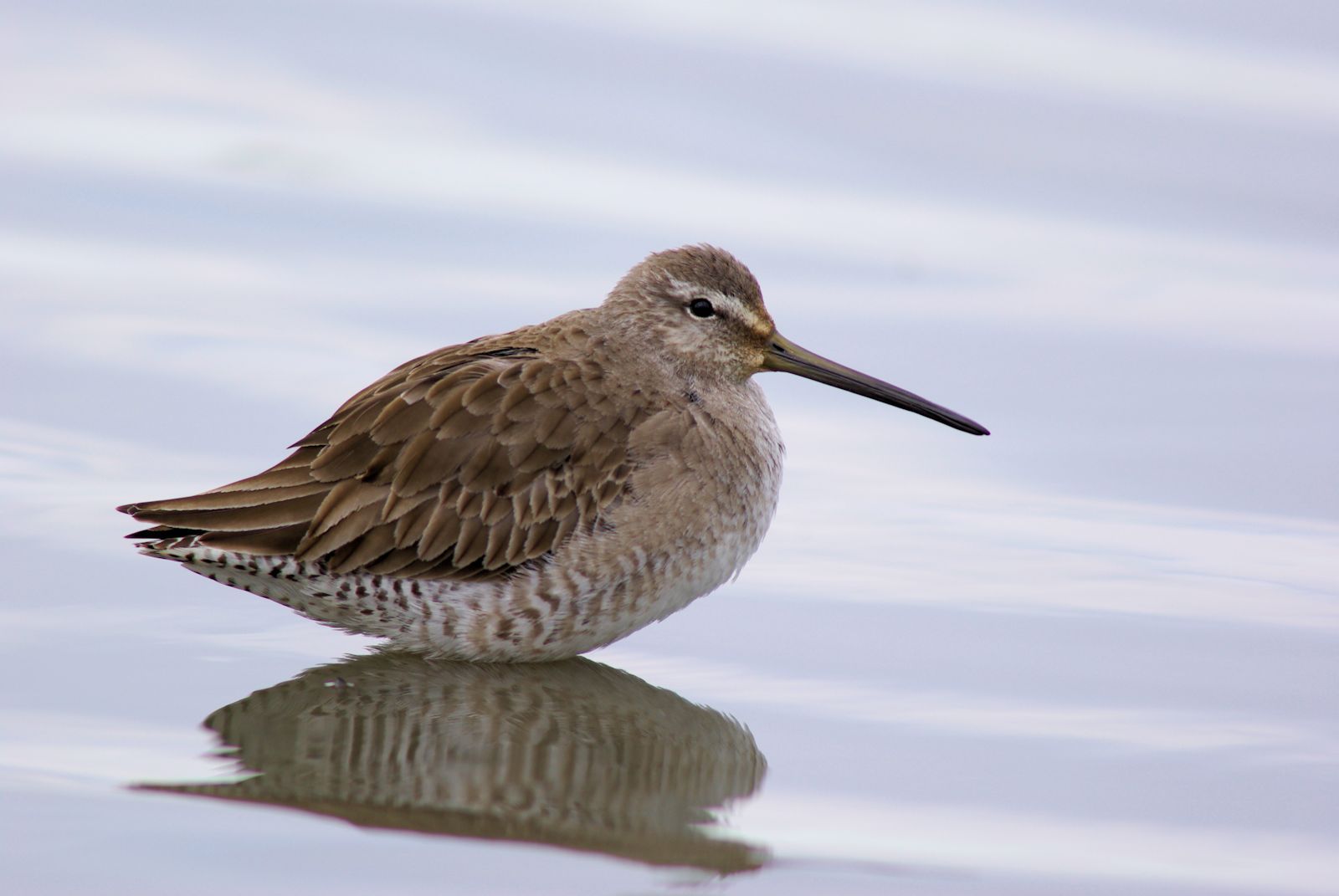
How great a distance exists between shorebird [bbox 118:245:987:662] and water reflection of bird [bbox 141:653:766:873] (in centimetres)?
20

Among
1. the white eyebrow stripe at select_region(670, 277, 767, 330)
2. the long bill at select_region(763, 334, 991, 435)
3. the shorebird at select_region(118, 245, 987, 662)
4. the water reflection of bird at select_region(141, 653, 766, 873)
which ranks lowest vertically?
the water reflection of bird at select_region(141, 653, 766, 873)

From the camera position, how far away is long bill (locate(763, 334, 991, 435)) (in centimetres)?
716

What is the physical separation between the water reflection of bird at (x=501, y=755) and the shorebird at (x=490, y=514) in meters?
0.20

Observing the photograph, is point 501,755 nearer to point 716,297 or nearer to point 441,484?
point 441,484

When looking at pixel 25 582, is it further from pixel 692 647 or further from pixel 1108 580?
pixel 1108 580

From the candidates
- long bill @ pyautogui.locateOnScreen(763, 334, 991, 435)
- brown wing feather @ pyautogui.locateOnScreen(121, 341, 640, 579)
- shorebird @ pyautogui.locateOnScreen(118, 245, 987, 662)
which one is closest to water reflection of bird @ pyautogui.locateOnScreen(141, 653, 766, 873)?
shorebird @ pyautogui.locateOnScreen(118, 245, 987, 662)

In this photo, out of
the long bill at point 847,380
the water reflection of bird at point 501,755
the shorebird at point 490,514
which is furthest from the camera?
the long bill at point 847,380

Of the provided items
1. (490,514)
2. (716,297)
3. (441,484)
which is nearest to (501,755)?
(490,514)

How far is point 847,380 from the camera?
716cm

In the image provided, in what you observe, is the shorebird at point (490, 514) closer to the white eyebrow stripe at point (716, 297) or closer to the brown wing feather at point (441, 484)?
the brown wing feather at point (441, 484)

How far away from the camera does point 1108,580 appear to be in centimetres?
699

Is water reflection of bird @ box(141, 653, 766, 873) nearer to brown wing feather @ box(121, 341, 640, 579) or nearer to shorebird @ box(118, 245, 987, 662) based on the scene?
shorebird @ box(118, 245, 987, 662)

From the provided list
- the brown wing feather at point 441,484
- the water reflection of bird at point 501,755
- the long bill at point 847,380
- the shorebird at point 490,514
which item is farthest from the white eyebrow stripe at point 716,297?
the water reflection of bird at point 501,755

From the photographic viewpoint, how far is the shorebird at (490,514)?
21.0 ft
